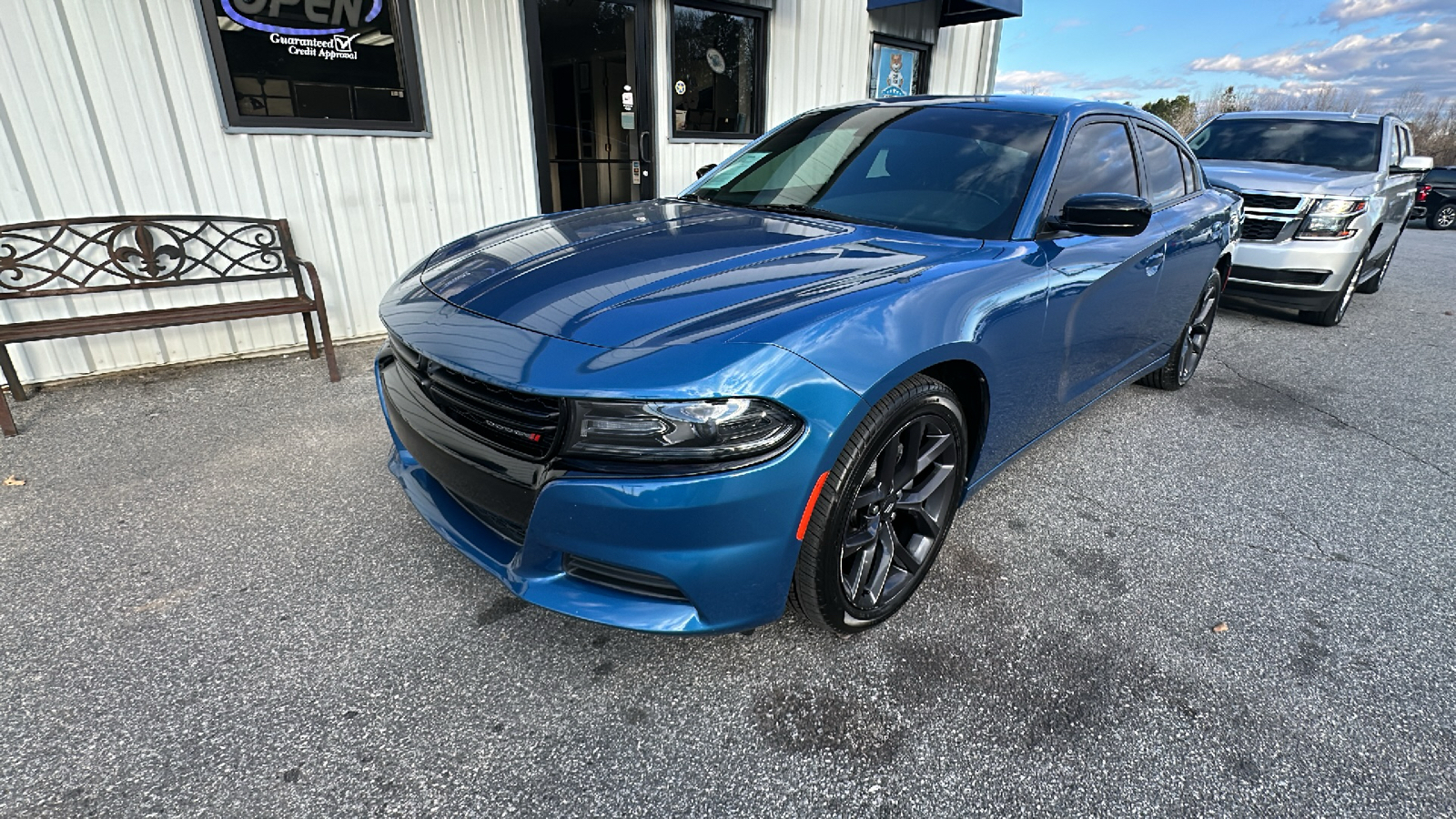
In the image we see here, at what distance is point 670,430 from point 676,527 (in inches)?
8.4

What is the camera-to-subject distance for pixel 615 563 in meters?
1.56

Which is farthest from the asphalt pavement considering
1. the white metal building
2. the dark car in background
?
the dark car in background

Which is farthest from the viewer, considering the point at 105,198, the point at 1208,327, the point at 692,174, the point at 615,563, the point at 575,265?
the point at 692,174

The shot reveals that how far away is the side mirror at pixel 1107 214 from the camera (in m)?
2.23

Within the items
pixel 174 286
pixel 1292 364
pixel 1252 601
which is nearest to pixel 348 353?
pixel 174 286

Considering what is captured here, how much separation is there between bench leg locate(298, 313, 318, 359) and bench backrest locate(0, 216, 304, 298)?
0.65 feet

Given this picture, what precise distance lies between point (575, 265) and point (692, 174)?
4.68 meters

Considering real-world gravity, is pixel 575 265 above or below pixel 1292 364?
above

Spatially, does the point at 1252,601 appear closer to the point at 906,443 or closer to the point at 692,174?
the point at 906,443

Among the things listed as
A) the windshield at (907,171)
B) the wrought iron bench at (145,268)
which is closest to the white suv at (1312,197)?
the windshield at (907,171)

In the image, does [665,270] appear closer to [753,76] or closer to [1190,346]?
[1190,346]

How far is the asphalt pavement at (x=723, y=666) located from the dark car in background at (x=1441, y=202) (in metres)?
19.4

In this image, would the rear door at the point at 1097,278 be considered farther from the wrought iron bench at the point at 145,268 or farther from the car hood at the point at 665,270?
the wrought iron bench at the point at 145,268

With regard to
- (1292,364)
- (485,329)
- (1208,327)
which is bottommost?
(1292,364)
